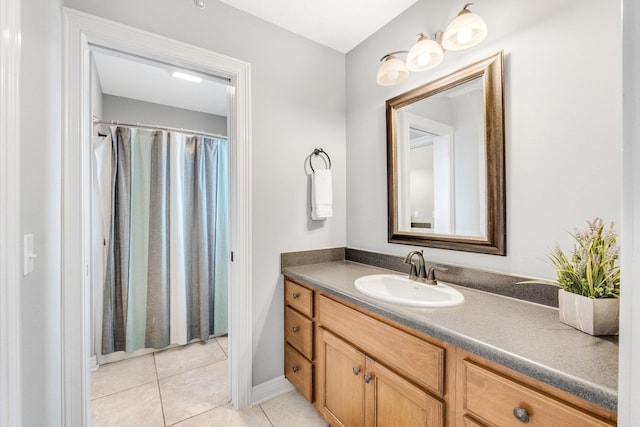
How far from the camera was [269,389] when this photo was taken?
183cm

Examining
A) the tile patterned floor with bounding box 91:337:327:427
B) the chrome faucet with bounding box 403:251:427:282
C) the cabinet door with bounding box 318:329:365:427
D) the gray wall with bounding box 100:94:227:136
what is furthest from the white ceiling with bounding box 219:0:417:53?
the tile patterned floor with bounding box 91:337:327:427

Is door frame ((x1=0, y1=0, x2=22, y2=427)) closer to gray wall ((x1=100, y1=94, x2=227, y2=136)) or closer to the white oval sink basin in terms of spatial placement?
the white oval sink basin

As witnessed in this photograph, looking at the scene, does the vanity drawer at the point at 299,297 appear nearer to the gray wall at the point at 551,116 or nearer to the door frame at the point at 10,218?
the gray wall at the point at 551,116

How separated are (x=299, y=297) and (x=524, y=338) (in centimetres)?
116

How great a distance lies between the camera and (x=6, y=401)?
0.63m

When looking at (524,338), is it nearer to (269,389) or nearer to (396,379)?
(396,379)

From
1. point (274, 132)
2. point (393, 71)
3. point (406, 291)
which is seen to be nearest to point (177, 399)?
point (406, 291)

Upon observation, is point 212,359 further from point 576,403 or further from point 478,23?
point 478,23

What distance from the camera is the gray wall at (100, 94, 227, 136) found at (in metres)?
2.75

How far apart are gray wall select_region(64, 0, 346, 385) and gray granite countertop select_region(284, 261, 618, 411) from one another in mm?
688

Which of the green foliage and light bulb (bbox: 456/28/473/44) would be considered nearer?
the green foliage

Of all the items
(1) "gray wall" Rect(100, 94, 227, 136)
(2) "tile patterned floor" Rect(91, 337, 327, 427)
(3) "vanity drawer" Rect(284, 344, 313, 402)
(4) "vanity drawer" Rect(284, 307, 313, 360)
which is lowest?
(2) "tile patterned floor" Rect(91, 337, 327, 427)

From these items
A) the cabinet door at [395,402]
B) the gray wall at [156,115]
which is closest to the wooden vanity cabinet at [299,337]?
the cabinet door at [395,402]

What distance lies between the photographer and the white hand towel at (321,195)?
6.35 ft
